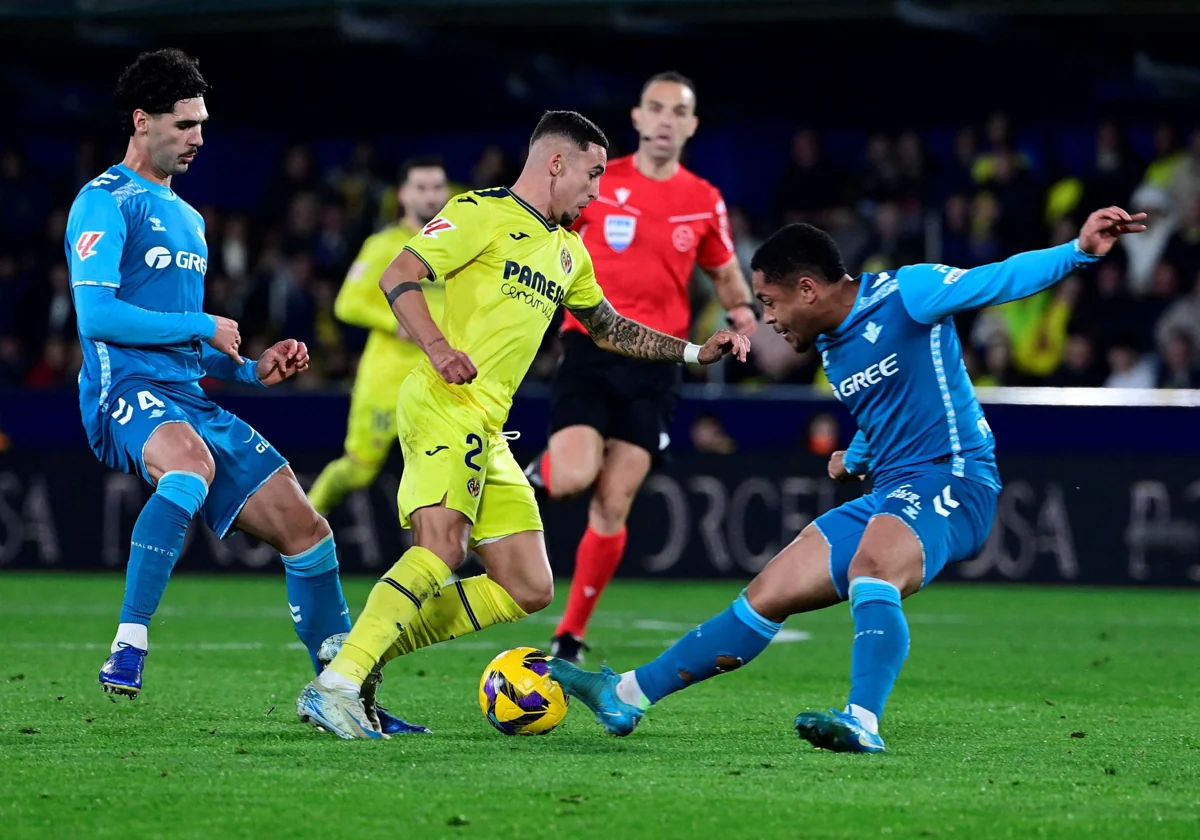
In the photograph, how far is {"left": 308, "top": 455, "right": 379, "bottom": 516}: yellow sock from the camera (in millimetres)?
11117

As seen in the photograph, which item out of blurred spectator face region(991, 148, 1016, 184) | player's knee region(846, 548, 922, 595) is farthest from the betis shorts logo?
blurred spectator face region(991, 148, 1016, 184)

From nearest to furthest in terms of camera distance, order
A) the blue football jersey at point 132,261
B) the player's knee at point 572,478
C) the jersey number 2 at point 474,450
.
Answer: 1. the jersey number 2 at point 474,450
2. the blue football jersey at point 132,261
3. the player's knee at point 572,478

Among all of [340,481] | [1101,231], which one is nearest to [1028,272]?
[1101,231]

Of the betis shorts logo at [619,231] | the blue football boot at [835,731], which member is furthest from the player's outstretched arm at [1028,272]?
the betis shorts logo at [619,231]

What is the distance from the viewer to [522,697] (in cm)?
564

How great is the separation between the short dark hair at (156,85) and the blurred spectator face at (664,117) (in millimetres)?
2887

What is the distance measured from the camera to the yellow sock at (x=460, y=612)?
5.70m

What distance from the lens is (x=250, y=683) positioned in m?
7.04

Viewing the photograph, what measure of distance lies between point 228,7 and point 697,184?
9958 mm

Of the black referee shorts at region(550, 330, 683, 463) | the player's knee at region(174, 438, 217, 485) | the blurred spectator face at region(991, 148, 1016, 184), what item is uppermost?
the blurred spectator face at region(991, 148, 1016, 184)

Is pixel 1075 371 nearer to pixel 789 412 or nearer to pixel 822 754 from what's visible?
pixel 789 412

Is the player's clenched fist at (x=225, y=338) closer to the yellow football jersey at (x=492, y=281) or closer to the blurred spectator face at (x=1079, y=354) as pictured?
the yellow football jersey at (x=492, y=281)

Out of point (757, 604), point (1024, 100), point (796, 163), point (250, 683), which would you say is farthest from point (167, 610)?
point (1024, 100)

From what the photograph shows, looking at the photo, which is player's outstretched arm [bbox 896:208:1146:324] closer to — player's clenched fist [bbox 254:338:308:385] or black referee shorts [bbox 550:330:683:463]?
player's clenched fist [bbox 254:338:308:385]
